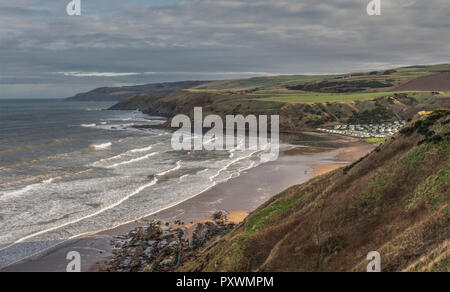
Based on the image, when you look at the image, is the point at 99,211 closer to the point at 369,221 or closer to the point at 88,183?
the point at 88,183

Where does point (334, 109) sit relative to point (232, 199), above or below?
above

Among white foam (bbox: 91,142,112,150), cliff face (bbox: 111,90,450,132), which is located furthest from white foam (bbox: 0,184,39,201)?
cliff face (bbox: 111,90,450,132)

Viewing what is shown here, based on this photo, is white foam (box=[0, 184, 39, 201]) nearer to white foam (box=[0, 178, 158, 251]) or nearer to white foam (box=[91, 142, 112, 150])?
white foam (box=[0, 178, 158, 251])

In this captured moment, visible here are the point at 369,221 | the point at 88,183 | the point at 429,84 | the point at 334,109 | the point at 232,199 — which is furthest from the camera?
the point at 429,84

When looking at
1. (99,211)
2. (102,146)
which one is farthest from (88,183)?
(102,146)

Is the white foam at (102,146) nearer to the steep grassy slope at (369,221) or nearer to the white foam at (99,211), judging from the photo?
the white foam at (99,211)

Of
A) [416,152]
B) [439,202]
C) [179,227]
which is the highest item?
[416,152]
